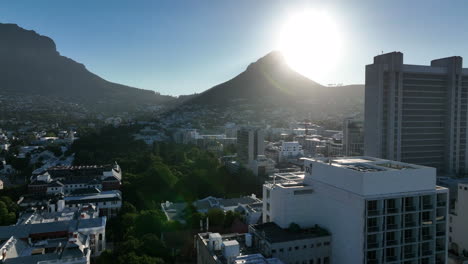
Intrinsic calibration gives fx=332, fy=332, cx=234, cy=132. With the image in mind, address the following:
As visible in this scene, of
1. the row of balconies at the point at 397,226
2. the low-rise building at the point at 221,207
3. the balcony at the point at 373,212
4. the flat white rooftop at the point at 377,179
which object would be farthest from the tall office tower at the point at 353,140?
the balcony at the point at 373,212

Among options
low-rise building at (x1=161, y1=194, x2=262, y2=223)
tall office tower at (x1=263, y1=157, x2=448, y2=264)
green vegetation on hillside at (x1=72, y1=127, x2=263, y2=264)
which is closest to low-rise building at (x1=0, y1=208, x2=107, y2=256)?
green vegetation on hillside at (x1=72, y1=127, x2=263, y2=264)

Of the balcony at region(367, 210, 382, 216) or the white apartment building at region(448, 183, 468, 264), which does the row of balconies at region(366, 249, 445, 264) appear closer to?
the balcony at region(367, 210, 382, 216)

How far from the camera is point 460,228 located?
19.5 m

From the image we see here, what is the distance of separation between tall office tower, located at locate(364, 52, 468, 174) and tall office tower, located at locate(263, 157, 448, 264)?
18.0 metres

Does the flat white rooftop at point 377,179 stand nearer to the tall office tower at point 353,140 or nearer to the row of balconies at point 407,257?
the row of balconies at point 407,257

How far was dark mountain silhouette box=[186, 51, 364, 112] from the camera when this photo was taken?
115m

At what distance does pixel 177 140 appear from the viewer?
64625 millimetres

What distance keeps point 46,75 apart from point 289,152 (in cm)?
13068

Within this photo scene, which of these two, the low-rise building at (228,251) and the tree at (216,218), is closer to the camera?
the low-rise building at (228,251)

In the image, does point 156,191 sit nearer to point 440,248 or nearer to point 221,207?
point 221,207

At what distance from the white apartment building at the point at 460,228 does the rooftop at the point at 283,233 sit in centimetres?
988

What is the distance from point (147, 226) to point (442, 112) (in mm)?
30981

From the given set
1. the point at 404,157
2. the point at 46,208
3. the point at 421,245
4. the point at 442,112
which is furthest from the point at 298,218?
the point at 442,112

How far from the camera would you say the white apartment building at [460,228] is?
19.1 meters
